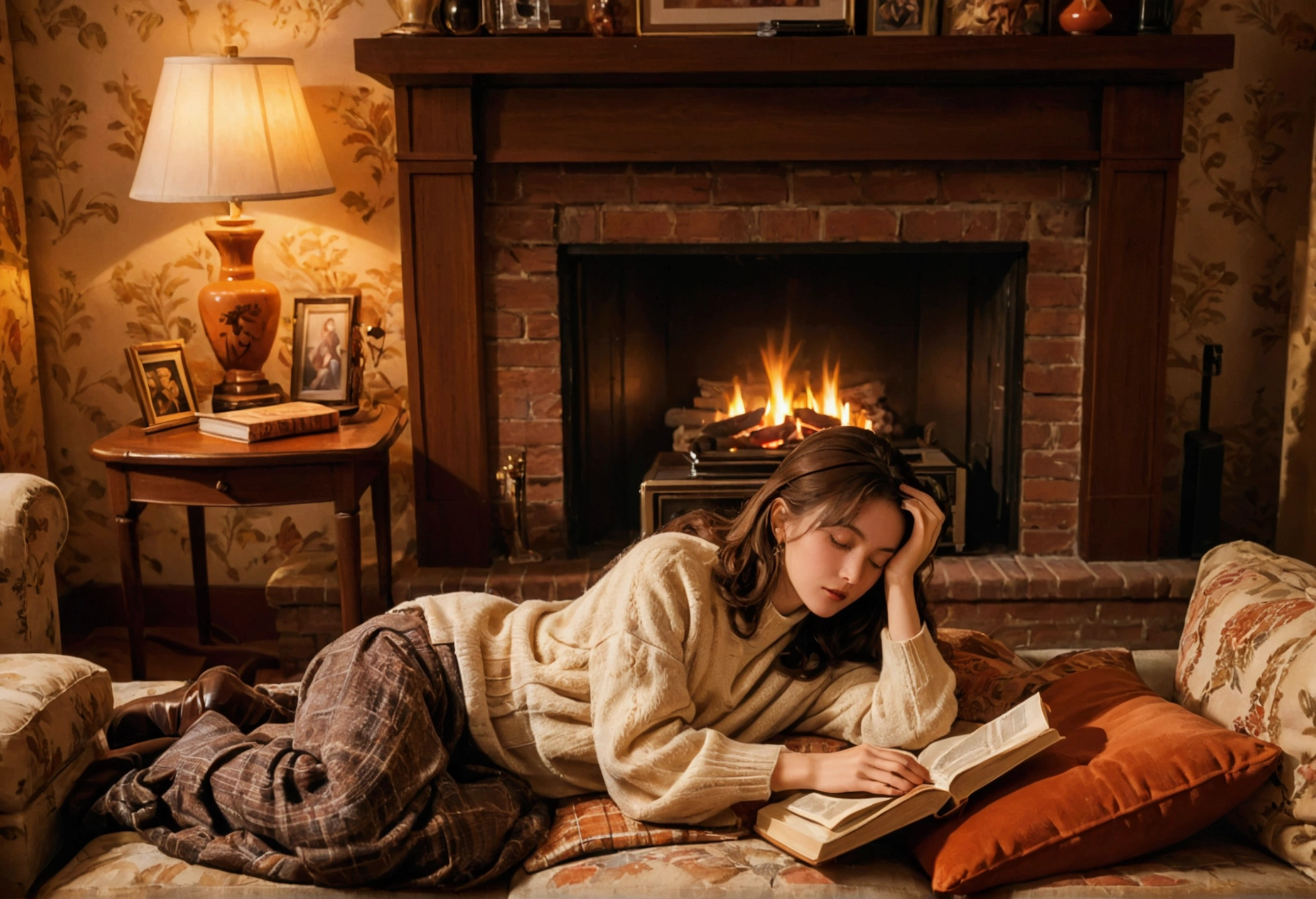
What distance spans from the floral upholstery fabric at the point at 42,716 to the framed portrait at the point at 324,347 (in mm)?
1214

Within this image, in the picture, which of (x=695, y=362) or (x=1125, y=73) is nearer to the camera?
(x=1125, y=73)

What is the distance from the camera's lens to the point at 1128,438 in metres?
2.90

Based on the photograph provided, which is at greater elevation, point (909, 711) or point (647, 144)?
point (647, 144)

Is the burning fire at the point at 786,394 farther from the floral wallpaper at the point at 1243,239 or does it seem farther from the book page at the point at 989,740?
the book page at the point at 989,740

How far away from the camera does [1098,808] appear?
4.84 feet

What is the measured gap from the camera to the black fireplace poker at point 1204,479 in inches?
114

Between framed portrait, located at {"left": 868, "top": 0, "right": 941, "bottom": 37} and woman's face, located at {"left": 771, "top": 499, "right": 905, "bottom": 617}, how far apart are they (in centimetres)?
144

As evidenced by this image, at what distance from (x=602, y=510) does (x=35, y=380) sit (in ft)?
4.61

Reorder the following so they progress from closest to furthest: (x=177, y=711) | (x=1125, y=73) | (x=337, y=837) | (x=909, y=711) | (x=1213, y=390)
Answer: (x=337, y=837) < (x=909, y=711) < (x=177, y=711) < (x=1125, y=73) < (x=1213, y=390)

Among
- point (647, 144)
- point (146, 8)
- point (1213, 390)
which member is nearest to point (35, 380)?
point (146, 8)

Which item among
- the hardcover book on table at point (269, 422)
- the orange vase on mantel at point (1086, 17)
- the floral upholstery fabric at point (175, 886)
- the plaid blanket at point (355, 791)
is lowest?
the floral upholstery fabric at point (175, 886)

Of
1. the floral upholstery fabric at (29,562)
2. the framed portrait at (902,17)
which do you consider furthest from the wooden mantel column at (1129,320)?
the floral upholstery fabric at (29,562)

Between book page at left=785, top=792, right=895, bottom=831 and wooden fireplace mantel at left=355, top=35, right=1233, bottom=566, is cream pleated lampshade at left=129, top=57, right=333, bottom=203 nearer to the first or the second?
wooden fireplace mantel at left=355, top=35, right=1233, bottom=566

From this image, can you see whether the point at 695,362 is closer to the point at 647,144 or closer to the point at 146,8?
the point at 647,144
